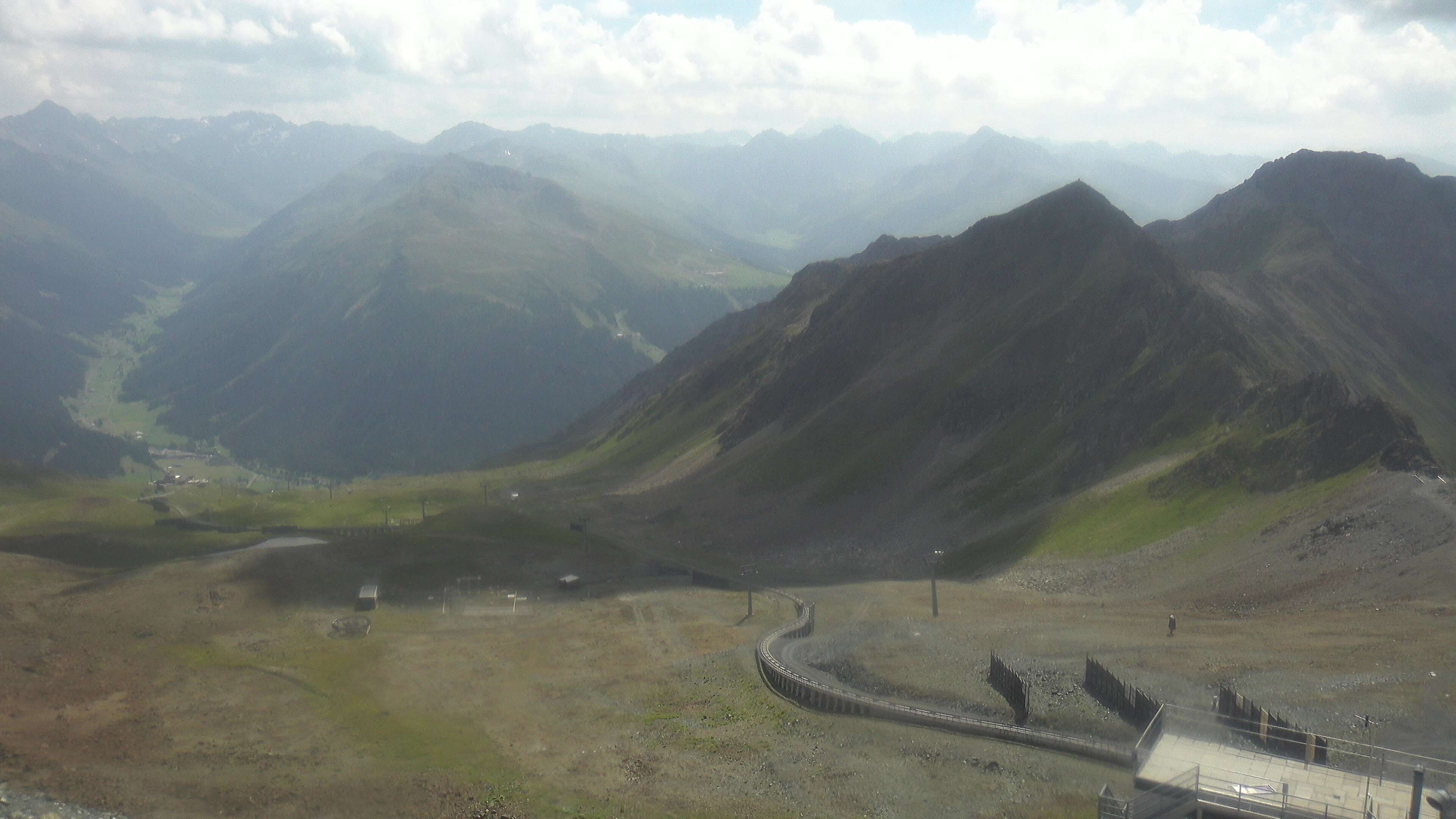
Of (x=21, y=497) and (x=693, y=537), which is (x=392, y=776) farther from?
(x=21, y=497)

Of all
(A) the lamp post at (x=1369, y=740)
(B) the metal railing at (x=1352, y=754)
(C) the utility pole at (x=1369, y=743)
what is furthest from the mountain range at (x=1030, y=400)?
(B) the metal railing at (x=1352, y=754)

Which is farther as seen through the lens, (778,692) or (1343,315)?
(1343,315)

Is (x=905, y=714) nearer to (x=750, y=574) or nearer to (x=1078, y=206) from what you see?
(x=750, y=574)

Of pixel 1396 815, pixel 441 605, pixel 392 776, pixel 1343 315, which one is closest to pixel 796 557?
pixel 441 605

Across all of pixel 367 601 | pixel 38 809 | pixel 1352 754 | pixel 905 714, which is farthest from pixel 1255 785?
pixel 367 601

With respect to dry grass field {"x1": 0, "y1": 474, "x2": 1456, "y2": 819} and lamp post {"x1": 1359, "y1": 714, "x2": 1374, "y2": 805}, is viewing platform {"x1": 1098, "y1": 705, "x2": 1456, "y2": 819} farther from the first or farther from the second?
dry grass field {"x1": 0, "y1": 474, "x2": 1456, "y2": 819}

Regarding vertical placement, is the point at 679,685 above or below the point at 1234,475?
below
